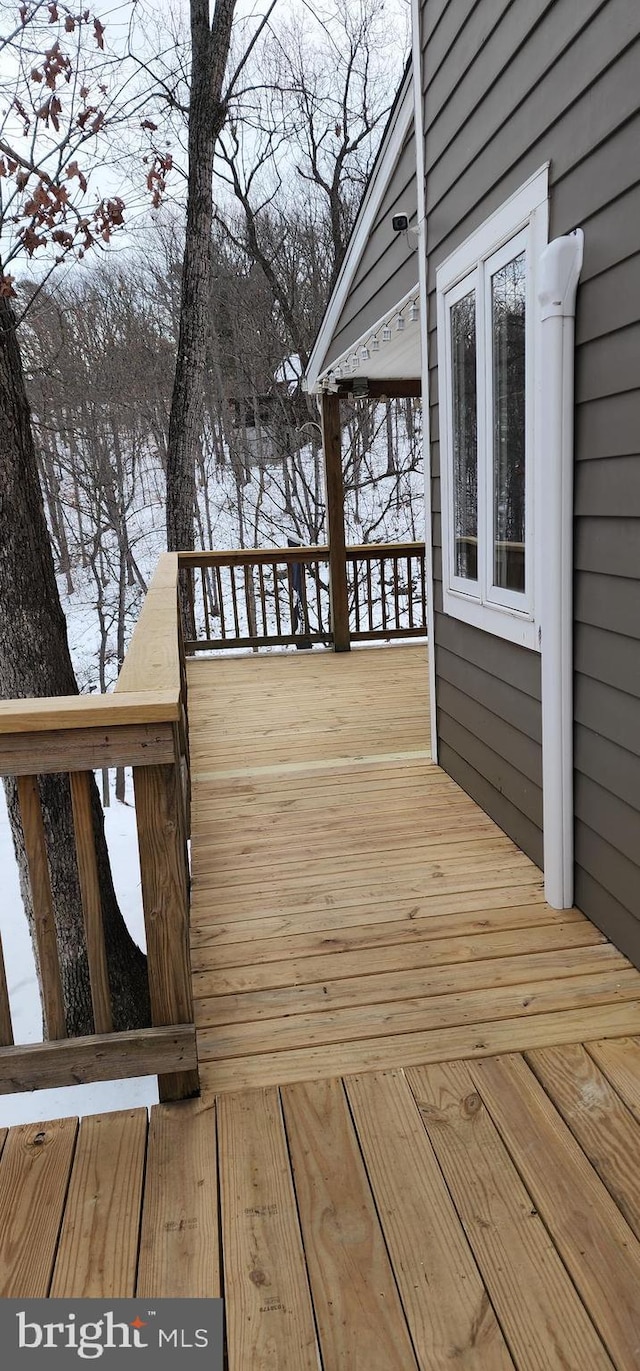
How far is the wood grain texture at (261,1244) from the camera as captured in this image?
142cm

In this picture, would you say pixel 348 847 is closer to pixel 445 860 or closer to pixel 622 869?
pixel 445 860

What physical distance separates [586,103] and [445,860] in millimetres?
2417

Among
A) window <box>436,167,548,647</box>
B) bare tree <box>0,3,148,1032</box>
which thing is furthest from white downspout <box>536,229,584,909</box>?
bare tree <box>0,3,148,1032</box>

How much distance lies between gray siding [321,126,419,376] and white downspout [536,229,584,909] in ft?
6.41

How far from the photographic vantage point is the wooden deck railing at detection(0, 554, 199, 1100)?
71.3 inches

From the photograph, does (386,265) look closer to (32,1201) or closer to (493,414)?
(493,414)

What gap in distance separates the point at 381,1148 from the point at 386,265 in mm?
4454

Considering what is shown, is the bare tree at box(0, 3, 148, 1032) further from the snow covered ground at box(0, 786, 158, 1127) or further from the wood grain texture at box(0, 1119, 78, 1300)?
the wood grain texture at box(0, 1119, 78, 1300)

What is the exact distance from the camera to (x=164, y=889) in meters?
1.89

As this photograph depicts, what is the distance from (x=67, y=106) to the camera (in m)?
5.67

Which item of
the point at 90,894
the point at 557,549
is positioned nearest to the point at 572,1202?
the point at 90,894

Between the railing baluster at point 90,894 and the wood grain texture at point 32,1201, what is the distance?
0.26 meters

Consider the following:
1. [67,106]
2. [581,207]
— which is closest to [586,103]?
[581,207]

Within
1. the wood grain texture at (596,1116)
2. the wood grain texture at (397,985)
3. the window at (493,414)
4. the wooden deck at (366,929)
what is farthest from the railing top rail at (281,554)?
the wood grain texture at (596,1116)
